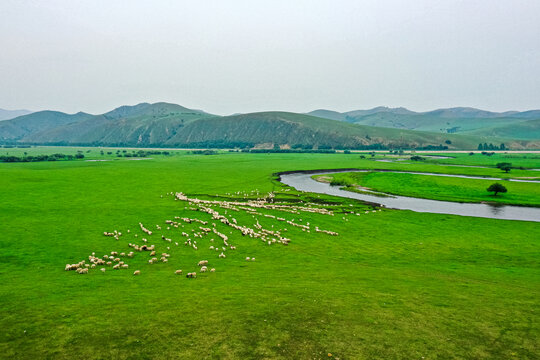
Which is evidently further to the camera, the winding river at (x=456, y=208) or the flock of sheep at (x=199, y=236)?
the winding river at (x=456, y=208)

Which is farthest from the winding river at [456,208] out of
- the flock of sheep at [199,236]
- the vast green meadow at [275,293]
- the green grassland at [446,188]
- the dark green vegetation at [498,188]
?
the flock of sheep at [199,236]

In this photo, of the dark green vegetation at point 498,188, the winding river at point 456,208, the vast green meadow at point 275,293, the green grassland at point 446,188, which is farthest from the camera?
the dark green vegetation at point 498,188

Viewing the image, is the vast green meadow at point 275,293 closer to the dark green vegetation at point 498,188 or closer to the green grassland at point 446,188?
the green grassland at point 446,188

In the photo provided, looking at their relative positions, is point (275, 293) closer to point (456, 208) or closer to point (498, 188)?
point (456, 208)

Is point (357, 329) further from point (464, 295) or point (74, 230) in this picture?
point (74, 230)

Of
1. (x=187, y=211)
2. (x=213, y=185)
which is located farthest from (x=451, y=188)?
(x=187, y=211)
